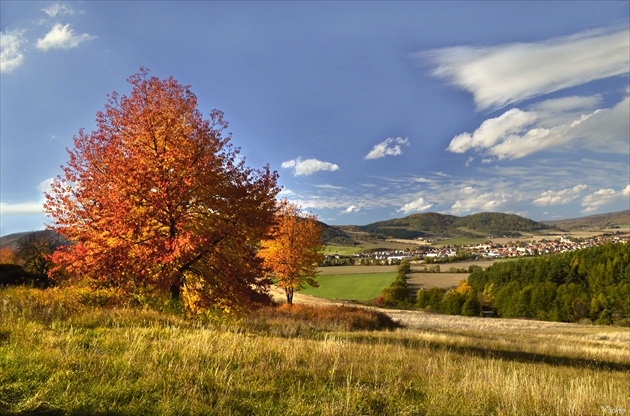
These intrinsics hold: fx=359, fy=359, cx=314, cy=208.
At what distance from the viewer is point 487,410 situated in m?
5.91

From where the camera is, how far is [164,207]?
47.7ft

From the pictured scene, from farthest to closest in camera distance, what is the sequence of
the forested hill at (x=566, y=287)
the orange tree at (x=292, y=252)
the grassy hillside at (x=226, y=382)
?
the forested hill at (x=566, y=287) → the orange tree at (x=292, y=252) → the grassy hillside at (x=226, y=382)

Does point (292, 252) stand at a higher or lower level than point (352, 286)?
higher

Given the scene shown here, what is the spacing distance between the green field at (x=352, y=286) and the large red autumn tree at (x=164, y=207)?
77.8 m

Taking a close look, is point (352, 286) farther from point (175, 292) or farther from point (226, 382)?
point (226, 382)

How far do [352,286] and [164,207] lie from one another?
9681 centimetres

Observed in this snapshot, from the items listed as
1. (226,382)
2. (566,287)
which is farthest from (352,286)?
(226,382)

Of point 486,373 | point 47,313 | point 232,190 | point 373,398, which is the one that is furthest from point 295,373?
point 232,190

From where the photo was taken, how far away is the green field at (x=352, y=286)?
3804 inches

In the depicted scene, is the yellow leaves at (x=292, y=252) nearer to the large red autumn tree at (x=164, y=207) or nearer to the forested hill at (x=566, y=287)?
the large red autumn tree at (x=164, y=207)

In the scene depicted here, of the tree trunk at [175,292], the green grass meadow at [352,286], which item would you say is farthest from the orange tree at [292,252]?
the green grass meadow at [352,286]

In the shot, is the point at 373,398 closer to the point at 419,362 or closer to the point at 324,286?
the point at 419,362

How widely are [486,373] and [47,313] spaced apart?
11938 mm

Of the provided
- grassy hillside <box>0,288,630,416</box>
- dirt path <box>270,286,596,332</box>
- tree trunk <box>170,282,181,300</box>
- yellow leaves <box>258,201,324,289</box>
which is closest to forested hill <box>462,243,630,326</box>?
dirt path <box>270,286,596,332</box>
